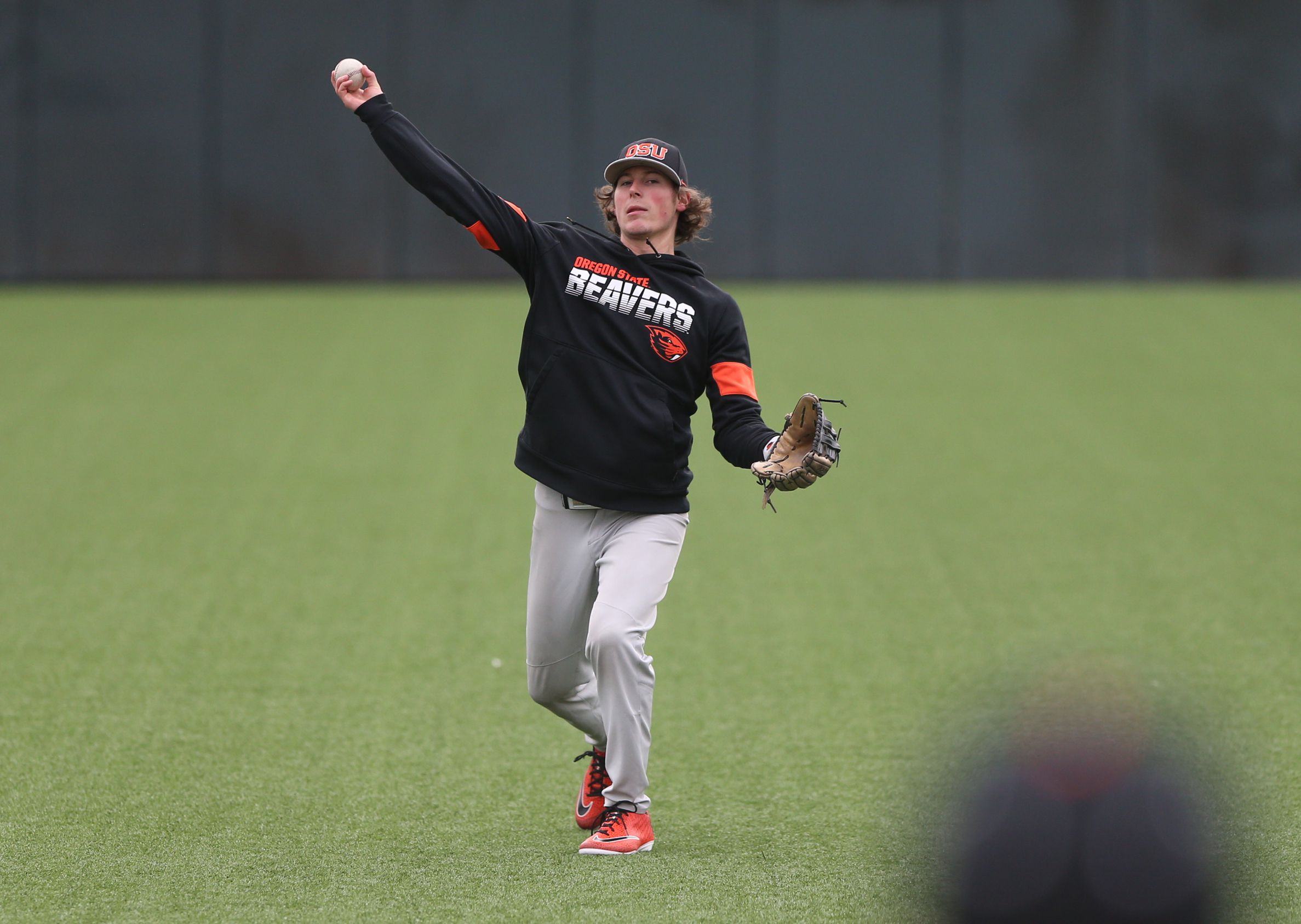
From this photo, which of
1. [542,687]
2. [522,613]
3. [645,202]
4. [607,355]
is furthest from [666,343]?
[522,613]

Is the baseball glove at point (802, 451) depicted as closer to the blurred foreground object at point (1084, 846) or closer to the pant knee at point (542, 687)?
the pant knee at point (542, 687)

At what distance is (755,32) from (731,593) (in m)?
12.5

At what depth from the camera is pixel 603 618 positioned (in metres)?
4.59

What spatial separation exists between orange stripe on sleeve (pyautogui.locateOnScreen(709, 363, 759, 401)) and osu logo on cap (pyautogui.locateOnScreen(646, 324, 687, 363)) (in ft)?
0.48

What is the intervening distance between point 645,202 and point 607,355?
530 mm

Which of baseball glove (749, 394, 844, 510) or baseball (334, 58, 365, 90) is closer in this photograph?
baseball glove (749, 394, 844, 510)

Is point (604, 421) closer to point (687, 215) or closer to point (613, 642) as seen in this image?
point (613, 642)

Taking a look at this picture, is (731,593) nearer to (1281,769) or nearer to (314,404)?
(1281,769)

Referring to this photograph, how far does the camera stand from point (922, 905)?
408 cm

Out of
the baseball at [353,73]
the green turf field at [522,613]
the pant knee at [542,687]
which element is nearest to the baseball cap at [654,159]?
the baseball at [353,73]

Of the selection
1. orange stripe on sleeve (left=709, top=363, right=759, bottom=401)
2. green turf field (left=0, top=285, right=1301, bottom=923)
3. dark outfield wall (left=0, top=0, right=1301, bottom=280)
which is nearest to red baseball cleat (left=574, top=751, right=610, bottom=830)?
green turf field (left=0, top=285, right=1301, bottom=923)

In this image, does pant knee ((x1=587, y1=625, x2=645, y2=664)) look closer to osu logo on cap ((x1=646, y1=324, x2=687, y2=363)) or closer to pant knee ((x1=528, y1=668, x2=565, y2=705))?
pant knee ((x1=528, y1=668, x2=565, y2=705))

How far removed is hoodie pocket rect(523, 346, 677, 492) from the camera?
Answer: 4.71 metres

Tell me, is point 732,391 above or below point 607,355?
below
